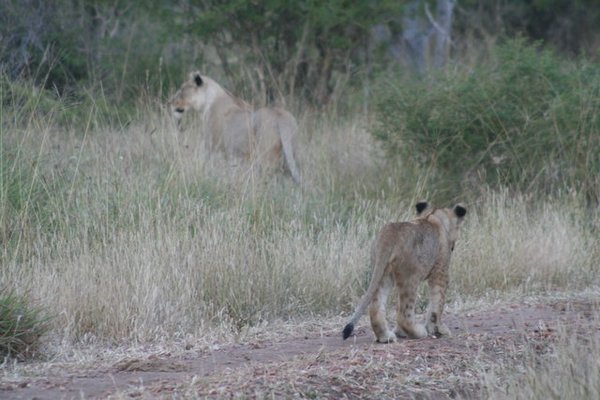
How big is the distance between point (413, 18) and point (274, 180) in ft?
28.5

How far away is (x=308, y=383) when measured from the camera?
6129 mm

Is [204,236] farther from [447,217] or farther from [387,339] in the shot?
[387,339]

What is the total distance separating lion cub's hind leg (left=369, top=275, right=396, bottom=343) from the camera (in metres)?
7.19

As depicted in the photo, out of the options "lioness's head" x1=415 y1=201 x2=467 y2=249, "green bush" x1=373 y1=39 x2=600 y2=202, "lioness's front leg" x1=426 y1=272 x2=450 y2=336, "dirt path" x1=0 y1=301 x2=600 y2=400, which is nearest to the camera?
"dirt path" x1=0 y1=301 x2=600 y2=400

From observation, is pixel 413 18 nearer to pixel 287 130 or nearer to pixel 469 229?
pixel 287 130

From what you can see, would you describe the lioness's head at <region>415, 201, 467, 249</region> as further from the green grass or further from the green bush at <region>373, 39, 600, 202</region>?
→ the green bush at <region>373, 39, 600, 202</region>

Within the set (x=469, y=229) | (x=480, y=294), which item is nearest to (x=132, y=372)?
(x=480, y=294)

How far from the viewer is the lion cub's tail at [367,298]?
6914 mm

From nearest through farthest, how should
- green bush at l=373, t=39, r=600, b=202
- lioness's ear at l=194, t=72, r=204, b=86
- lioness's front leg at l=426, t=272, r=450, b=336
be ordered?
1. lioness's front leg at l=426, t=272, r=450, b=336
2. green bush at l=373, t=39, r=600, b=202
3. lioness's ear at l=194, t=72, r=204, b=86

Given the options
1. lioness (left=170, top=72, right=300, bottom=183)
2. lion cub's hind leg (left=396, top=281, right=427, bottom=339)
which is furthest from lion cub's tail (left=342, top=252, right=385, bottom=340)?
lioness (left=170, top=72, right=300, bottom=183)

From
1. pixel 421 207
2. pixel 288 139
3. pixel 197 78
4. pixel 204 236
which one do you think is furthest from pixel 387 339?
pixel 197 78

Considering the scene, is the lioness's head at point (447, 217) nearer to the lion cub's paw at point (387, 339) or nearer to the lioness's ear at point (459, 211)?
the lioness's ear at point (459, 211)

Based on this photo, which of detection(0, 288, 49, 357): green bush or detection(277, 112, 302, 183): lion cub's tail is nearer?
detection(0, 288, 49, 357): green bush

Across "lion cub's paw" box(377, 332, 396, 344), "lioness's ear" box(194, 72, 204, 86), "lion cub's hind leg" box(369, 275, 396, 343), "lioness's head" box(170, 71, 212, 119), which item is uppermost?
"lioness's ear" box(194, 72, 204, 86)
